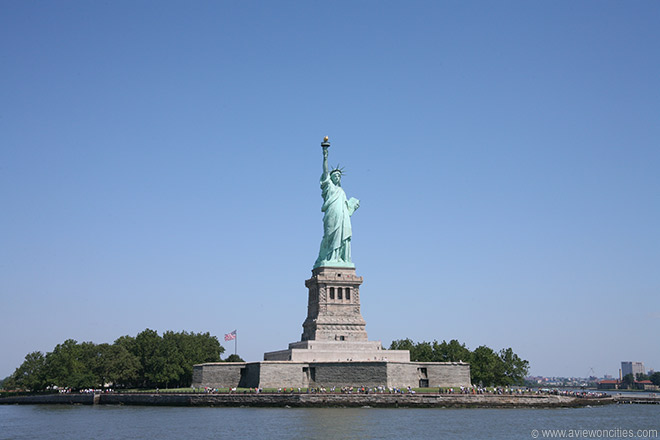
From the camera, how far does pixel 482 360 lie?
70250 millimetres

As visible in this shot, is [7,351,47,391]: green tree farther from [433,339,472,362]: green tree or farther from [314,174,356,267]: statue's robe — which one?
[433,339,472,362]: green tree

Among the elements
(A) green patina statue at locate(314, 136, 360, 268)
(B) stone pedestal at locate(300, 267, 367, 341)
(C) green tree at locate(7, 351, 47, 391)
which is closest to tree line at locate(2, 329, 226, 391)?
(C) green tree at locate(7, 351, 47, 391)

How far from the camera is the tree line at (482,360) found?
69.6m

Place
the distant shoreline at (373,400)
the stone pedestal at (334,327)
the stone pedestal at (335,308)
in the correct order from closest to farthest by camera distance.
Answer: the distant shoreline at (373,400)
the stone pedestal at (334,327)
the stone pedestal at (335,308)

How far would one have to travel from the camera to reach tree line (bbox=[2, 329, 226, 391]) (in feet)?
225

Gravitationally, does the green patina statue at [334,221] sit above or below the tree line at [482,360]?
above

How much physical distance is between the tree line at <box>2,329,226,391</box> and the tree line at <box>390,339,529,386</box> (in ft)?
77.8

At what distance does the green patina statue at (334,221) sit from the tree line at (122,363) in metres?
19.4

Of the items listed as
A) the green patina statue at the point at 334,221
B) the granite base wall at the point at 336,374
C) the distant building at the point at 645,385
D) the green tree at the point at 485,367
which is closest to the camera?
the granite base wall at the point at 336,374

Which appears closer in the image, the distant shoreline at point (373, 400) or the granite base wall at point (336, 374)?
the distant shoreline at point (373, 400)

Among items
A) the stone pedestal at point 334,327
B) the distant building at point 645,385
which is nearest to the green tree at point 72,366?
the stone pedestal at point 334,327

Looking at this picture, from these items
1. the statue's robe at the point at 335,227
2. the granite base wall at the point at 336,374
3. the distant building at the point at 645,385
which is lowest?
the distant building at the point at 645,385

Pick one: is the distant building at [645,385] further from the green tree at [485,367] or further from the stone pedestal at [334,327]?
the stone pedestal at [334,327]

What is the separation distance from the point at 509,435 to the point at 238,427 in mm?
14623
